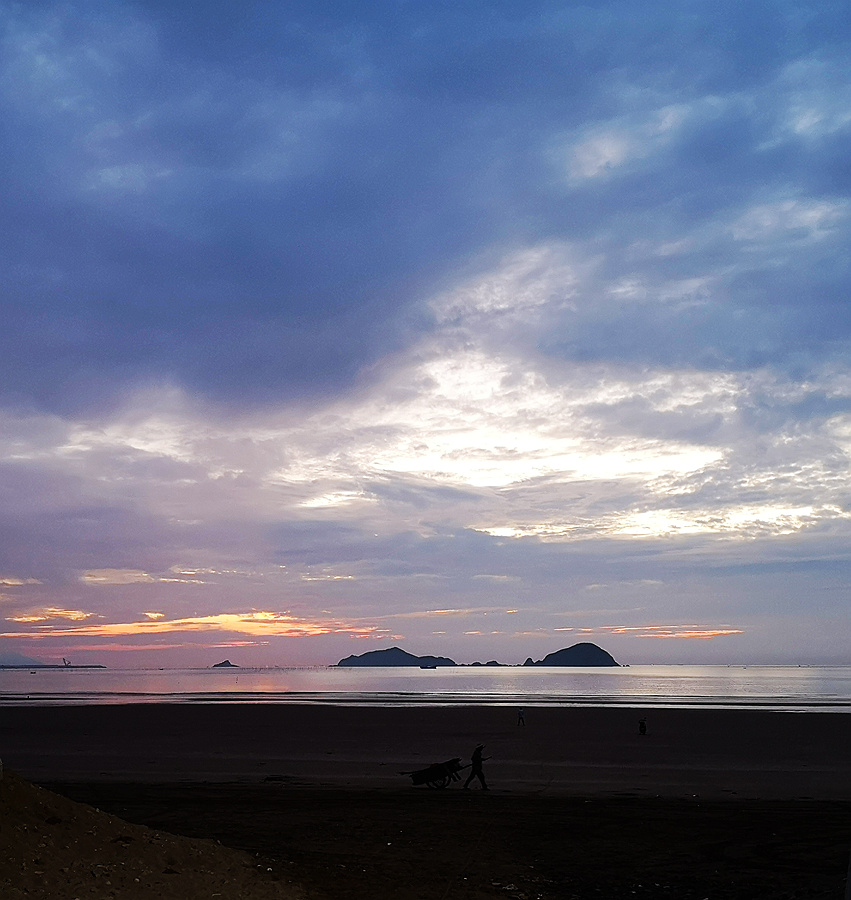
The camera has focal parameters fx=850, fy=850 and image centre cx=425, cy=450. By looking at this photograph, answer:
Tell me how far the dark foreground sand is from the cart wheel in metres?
0.29

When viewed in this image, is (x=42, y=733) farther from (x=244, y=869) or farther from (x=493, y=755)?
(x=244, y=869)

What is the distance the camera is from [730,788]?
83.7ft

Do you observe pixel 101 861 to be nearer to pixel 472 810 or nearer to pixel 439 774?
pixel 472 810

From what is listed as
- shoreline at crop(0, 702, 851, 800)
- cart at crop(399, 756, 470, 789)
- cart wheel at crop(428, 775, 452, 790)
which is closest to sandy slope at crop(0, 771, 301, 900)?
cart at crop(399, 756, 470, 789)

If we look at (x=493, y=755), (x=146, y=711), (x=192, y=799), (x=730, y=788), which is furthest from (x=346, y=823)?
(x=146, y=711)

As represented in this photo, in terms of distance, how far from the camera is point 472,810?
20.5 m

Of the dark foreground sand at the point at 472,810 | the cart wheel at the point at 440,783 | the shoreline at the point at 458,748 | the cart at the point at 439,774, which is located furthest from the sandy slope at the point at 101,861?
the shoreline at the point at 458,748

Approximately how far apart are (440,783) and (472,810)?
470 cm

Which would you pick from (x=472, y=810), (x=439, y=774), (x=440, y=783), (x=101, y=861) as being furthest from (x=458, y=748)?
(x=101, y=861)

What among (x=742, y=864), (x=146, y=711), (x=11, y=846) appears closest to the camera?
(x=11, y=846)

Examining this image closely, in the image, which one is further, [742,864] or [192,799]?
[192,799]

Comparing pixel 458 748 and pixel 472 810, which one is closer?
pixel 472 810

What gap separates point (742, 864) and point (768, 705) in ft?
207

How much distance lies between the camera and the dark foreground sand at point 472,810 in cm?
1338
